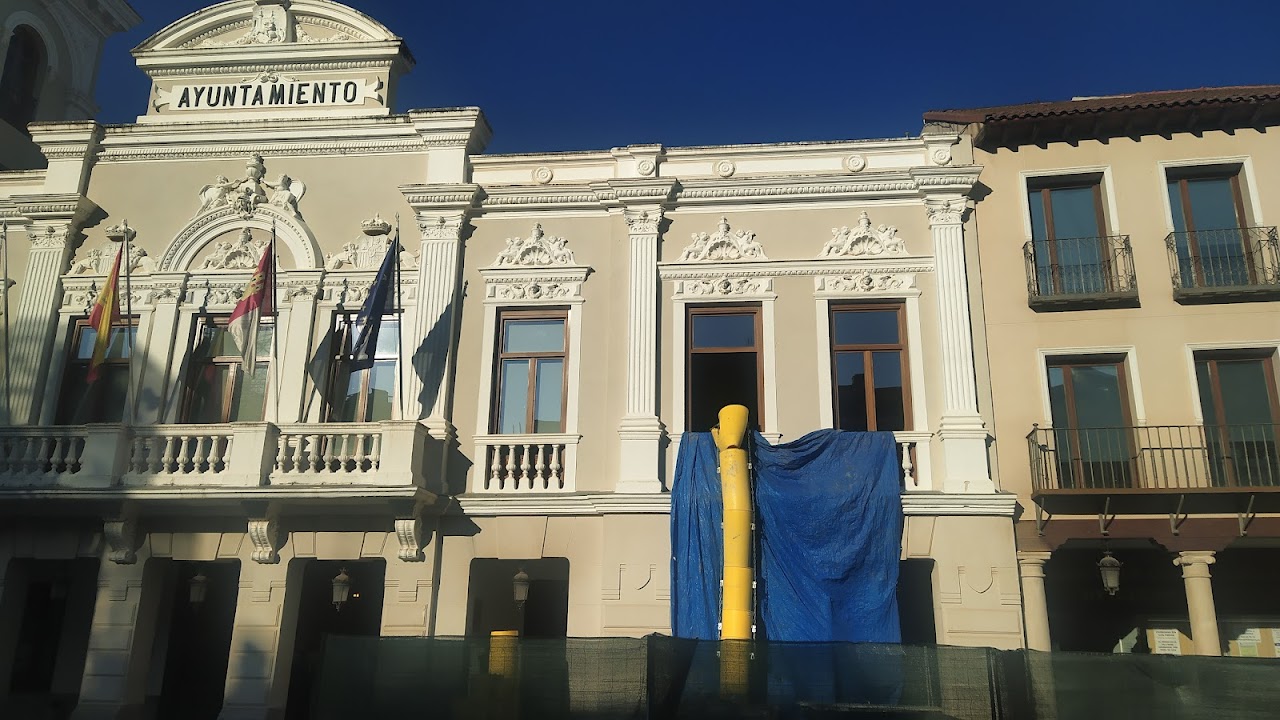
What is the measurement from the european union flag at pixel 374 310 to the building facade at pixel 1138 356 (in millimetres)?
8842

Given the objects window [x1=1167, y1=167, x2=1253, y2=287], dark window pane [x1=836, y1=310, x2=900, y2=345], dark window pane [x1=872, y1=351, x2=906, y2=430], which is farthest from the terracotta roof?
dark window pane [x1=872, y1=351, x2=906, y2=430]

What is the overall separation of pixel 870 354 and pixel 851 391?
2.18 ft

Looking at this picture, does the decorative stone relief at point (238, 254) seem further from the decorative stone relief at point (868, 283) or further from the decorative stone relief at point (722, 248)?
the decorative stone relief at point (868, 283)

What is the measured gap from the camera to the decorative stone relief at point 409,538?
1415 centimetres

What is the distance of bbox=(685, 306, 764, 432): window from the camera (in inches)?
593

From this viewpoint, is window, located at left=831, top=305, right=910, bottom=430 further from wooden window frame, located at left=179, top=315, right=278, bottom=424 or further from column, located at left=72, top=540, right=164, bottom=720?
column, located at left=72, top=540, right=164, bottom=720

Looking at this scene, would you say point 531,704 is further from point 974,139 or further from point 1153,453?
point 974,139

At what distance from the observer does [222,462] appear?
48.8 feet

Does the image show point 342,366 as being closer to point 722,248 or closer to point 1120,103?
point 722,248

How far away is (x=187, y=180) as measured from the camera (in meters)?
17.2

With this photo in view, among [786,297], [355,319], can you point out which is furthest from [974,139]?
[355,319]

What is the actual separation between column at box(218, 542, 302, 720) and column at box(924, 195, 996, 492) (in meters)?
9.53

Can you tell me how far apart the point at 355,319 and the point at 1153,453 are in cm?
1195

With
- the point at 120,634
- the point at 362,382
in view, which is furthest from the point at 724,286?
the point at 120,634
